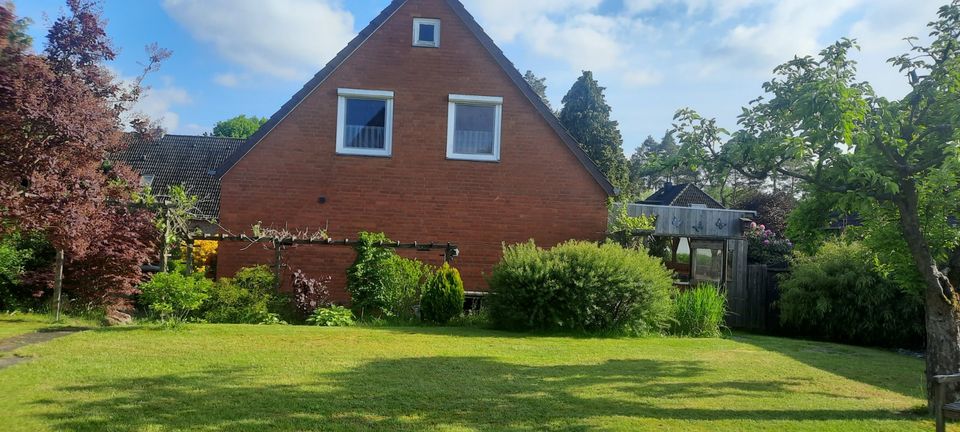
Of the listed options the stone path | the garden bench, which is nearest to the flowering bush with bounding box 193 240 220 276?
the stone path

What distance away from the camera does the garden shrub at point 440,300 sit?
12062 millimetres

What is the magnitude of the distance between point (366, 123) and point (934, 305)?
11657mm

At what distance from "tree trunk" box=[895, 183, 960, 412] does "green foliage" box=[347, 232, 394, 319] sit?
27.4ft

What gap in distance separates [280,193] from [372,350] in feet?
24.0

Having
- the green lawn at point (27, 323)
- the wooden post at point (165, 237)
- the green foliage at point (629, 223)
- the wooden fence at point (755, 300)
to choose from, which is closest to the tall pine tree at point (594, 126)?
the wooden fence at point (755, 300)

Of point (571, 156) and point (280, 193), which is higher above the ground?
point (571, 156)

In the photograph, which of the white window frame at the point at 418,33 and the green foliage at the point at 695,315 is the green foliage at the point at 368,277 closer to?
the white window frame at the point at 418,33

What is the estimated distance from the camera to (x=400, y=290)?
40.6 feet

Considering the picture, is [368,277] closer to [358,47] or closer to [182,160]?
[358,47]

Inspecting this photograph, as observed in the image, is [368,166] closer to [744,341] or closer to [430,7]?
[430,7]

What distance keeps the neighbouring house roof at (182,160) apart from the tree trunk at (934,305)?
25.3 metres

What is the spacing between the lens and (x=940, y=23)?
23.0 ft

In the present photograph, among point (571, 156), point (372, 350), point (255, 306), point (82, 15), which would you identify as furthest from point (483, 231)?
point (82, 15)

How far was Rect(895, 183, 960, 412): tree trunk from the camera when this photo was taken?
260 inches
